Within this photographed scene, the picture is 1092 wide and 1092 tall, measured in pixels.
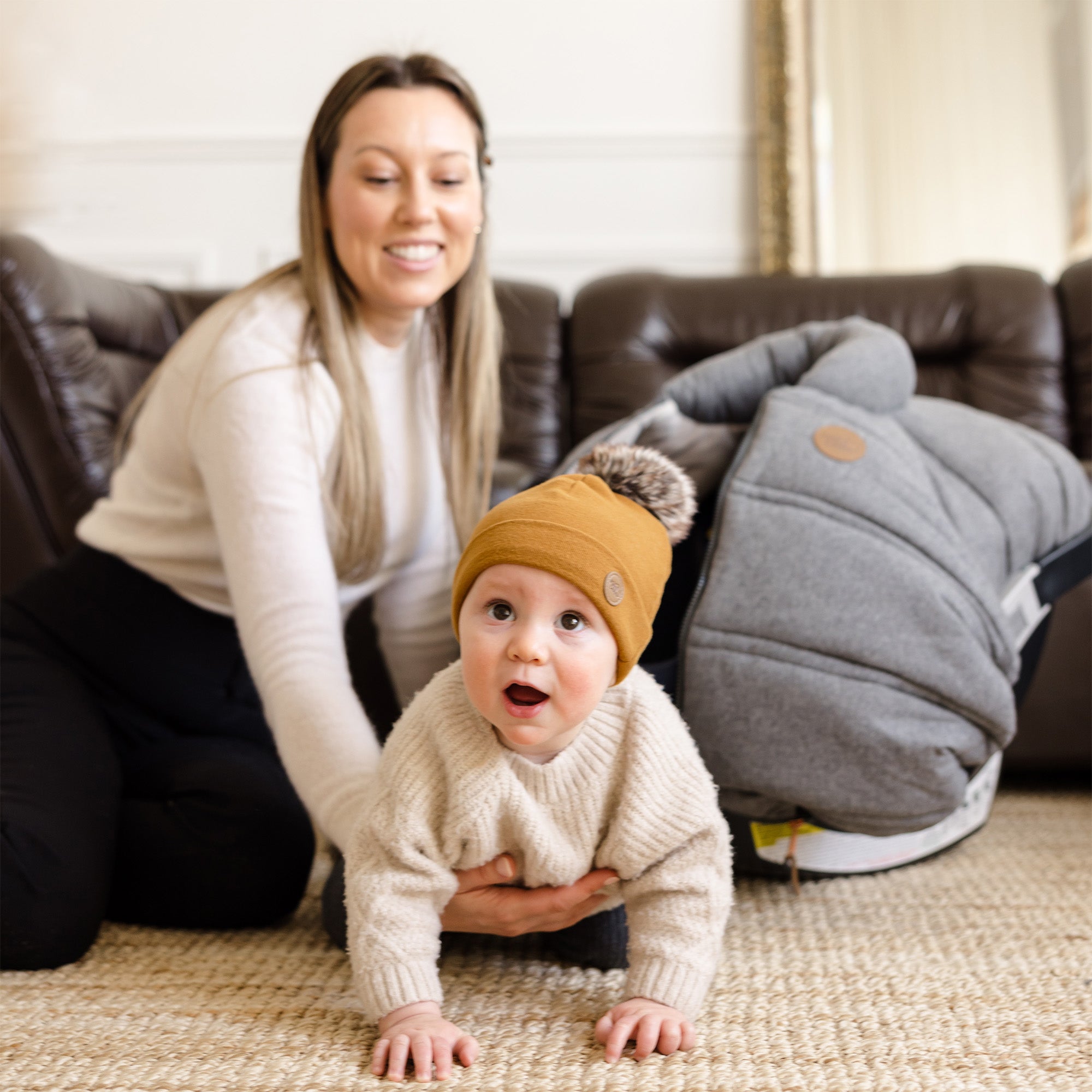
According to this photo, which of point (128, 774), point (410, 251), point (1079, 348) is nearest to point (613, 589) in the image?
point (410, 251)

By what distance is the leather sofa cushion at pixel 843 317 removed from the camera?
6.22 ft

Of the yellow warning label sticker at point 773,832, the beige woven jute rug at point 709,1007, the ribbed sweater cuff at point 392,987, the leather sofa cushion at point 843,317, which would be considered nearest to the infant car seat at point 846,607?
A: the yellow warning label sticker at point 773,832

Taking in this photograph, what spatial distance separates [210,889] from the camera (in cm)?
104

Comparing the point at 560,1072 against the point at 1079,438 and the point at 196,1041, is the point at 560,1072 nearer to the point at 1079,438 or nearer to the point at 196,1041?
the point at 196,1041

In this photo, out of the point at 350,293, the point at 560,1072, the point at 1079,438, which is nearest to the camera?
the point at 560,1072

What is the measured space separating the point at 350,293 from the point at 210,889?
0.65 metres

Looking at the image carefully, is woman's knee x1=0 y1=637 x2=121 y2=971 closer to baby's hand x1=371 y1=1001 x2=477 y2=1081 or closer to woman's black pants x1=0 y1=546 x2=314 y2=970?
woman's black pants x1=0 y1=546 x2=314 y2=970

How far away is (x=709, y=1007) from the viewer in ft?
2.70

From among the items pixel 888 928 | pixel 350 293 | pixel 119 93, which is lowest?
pixel 888 928

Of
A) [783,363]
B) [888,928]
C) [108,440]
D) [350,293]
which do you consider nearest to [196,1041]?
[888,928]

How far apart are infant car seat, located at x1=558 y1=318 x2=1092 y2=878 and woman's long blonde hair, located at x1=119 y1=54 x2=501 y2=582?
18 centimetres

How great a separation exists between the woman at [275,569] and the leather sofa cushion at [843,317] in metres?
0.67

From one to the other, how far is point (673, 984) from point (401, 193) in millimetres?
809

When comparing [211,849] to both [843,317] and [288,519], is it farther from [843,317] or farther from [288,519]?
[843,317]
